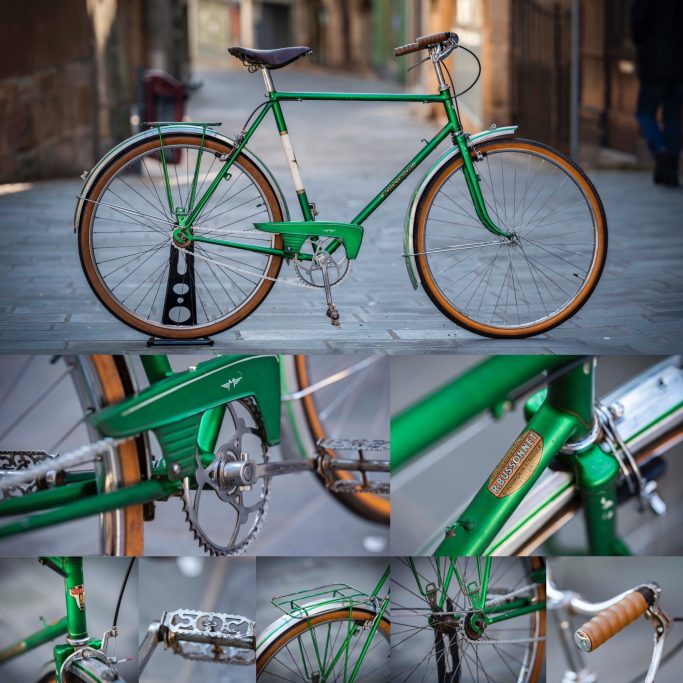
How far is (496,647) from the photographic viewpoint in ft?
11.5

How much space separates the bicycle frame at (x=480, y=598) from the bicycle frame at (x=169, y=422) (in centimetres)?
52

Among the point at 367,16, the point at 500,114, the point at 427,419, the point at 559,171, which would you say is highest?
the point at 559,171

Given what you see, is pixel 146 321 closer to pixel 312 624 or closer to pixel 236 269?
pixel 236 269

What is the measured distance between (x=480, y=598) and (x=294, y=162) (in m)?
1.31

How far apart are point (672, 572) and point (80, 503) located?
143 centimetres

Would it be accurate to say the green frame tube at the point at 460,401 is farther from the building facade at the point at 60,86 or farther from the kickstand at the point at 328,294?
the building facade at the point at 60,86

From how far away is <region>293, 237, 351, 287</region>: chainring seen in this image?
12.7 feet

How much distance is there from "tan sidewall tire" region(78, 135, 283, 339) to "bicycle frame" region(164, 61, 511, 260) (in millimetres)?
39

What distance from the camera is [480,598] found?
3.47m

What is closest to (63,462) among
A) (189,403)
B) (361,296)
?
(189,403)

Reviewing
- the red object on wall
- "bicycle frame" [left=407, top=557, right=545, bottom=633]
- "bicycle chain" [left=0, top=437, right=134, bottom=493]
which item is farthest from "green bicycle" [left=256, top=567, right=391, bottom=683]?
the red object on wall

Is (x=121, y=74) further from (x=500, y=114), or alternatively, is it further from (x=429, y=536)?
(x=429, y=536)

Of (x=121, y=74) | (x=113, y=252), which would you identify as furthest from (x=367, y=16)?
(x=113, y=252)

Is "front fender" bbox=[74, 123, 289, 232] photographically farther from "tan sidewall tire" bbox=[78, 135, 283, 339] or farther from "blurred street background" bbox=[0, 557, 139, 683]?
"blurred street background" bbox=[0, 557, 139, 683]
